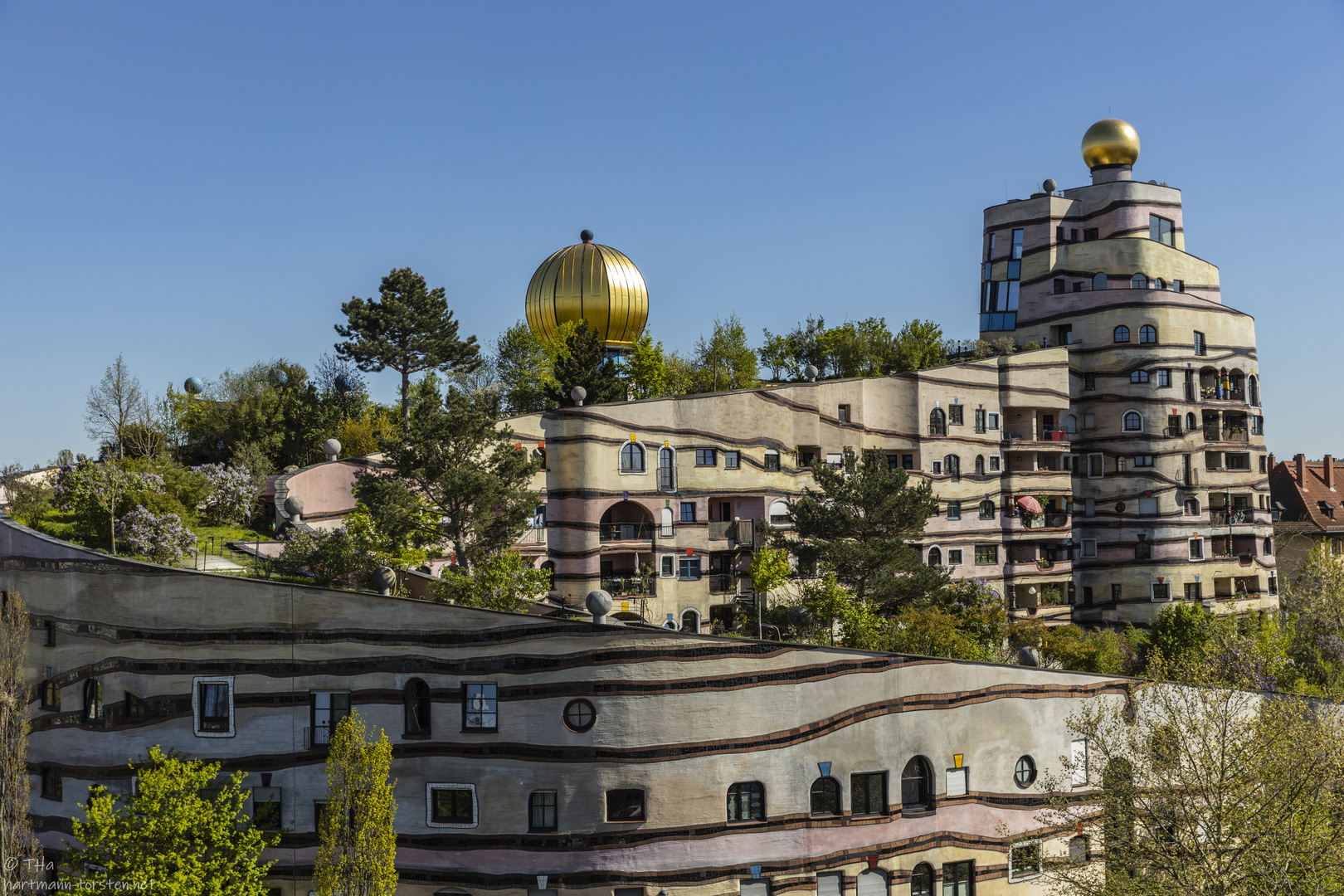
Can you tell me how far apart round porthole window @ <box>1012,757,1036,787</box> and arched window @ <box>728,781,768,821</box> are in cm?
732

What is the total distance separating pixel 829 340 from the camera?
60.4 metres

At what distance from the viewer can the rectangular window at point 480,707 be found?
984 inches

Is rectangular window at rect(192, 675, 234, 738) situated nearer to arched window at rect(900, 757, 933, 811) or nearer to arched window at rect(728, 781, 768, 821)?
arched window at rect(728, 781, 768, 821)

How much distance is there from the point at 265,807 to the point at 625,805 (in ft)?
29.3

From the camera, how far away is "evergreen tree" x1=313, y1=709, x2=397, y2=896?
23750 mm

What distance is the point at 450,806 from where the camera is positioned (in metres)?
25.2

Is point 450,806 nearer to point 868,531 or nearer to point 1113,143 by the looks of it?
point 868,531

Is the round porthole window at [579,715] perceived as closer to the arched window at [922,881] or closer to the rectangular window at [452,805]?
the rectangular window at [452,805]

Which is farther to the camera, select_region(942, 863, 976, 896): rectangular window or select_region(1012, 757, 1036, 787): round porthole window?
select_region(1012, 757, 1036, 787): round porthole window

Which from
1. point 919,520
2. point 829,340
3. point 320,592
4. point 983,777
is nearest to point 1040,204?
point 829,340

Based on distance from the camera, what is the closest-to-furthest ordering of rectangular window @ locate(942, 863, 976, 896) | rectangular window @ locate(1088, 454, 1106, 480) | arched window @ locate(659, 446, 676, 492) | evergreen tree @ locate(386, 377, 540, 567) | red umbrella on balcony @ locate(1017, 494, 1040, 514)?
rectangular window @ locate(942, 863, 976, 896)
evergreen tree @ locate(386, 377, 540, 567)
arched window @ locate(659, 446, 676, 492)
red umbrella on balcony @ locate(1017, 494, 1040, 514)
rectangular window @ locate(1088, 454, 1106, 480)

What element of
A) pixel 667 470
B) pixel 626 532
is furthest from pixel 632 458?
pixel 626 532

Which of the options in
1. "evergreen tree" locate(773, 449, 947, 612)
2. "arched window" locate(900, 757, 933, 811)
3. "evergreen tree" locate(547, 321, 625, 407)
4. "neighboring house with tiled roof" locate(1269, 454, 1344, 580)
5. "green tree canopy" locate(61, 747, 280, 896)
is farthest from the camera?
"neighboring house with tiled roof" locate(1269, 454, 1344, 580)

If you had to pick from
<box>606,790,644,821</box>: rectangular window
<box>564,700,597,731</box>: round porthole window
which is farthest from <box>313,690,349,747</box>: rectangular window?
<box>606,790,644,821</box>: rectangular window
